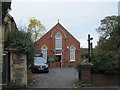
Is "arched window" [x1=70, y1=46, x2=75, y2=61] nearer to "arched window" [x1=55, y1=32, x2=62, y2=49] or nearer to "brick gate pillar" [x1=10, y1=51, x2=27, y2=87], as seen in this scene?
"arched window" [x1=55, y1=32, x2=62, y2=49]

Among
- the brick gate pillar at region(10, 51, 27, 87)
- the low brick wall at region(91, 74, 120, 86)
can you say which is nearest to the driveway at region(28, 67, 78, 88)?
the brick gate pillar at region(10, 51, 27, 87)

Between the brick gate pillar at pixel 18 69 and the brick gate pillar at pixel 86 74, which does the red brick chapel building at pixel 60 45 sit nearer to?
the brick gate pillar at pixel 86 74

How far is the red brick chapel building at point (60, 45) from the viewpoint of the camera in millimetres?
36750

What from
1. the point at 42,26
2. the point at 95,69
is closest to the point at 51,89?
the point at 95,69

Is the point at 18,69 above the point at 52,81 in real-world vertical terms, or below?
above

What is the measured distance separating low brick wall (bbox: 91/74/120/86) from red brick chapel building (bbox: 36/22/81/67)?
2631 cm

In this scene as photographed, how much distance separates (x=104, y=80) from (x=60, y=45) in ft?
89.1

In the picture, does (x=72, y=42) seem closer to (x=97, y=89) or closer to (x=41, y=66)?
(x=41, y=66)

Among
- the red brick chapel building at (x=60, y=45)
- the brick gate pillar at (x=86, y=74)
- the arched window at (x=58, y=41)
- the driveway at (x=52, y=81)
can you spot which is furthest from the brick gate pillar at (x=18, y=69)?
the arched window at (x=58, y=41)

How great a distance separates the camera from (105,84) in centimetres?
1020

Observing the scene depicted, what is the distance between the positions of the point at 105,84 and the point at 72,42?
89.6ft

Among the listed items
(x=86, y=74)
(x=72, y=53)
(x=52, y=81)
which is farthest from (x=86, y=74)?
(x=72, y=53)

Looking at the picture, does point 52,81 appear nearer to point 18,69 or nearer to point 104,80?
point 18,69

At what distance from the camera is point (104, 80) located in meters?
10.2
